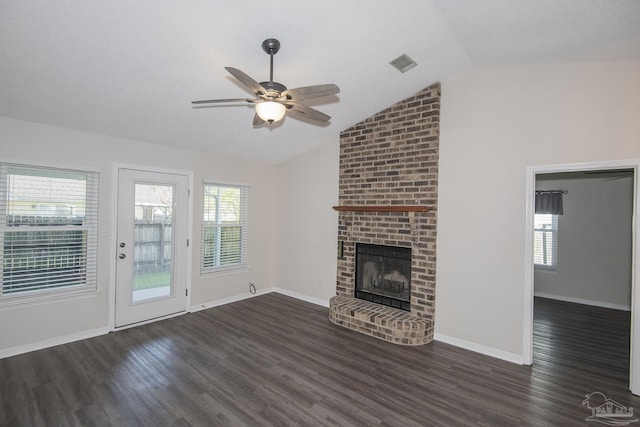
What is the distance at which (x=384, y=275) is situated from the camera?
423 centimetres

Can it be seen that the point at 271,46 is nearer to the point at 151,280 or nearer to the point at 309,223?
the point at 309,223

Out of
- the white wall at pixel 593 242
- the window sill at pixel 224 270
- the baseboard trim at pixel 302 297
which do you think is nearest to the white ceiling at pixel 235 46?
the window sill at pixel 224 270

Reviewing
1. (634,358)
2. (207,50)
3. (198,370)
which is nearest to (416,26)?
(207,50)

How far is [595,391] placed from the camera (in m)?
2.66

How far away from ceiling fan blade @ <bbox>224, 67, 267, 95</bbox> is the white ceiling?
2.16ft

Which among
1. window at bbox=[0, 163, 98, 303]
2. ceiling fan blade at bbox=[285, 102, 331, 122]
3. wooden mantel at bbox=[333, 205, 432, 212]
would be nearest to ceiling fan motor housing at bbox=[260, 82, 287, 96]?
ceiling fan blade at bbox=[285, 102, 331, 122]

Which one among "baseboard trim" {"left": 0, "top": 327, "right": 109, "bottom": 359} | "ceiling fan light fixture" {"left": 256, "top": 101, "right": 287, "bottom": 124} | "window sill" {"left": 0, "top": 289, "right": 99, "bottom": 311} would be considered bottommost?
"baseboard trim" {"left": 0, "top": 327, "right": 109, "bottom": 359}

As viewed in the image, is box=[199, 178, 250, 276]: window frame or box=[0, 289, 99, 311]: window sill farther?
box=[199, 178, 250, 276]: window frame

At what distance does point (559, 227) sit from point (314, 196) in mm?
4728

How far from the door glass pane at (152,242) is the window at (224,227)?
0.53m

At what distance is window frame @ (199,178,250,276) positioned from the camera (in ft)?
15.5

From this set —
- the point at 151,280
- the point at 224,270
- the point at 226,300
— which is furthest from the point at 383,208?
the point at 151,280

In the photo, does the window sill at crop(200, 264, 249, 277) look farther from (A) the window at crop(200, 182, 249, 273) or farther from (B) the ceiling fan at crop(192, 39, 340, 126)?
(B) the ceiling fan at crop(192, 39, 340, 126)

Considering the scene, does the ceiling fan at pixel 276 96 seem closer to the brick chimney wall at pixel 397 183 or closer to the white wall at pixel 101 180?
the brick chimney wall at pixel 397 183
